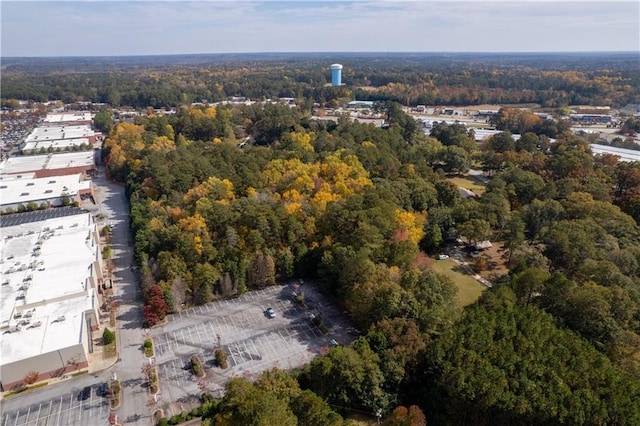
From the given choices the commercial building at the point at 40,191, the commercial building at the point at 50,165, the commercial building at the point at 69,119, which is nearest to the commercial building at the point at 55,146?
the commercial building at the point at 50,165

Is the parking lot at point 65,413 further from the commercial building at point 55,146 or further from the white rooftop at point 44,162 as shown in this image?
the commercial building at point 55,146

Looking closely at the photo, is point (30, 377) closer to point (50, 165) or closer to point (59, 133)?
point (50, 165)

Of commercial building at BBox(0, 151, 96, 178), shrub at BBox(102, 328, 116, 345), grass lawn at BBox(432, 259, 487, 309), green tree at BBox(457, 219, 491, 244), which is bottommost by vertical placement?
shrub at BBox(102, 328, 116, 345)

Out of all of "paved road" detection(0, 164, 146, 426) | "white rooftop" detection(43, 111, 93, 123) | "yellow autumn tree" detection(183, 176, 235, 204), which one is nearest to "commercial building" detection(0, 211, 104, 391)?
"paved road" detection(0, 164, 146, 426)

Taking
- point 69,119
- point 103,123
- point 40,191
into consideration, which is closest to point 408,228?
point 40,191

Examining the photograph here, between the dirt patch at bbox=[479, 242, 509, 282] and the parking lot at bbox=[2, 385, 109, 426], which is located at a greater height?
the dirt patch at bbox=[479, 242, 509, 282]

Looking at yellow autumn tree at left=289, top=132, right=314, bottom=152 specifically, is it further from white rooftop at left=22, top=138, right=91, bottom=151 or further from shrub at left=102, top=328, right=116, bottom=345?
white rooftop at left=22, top=138, right=91, bottom=151
